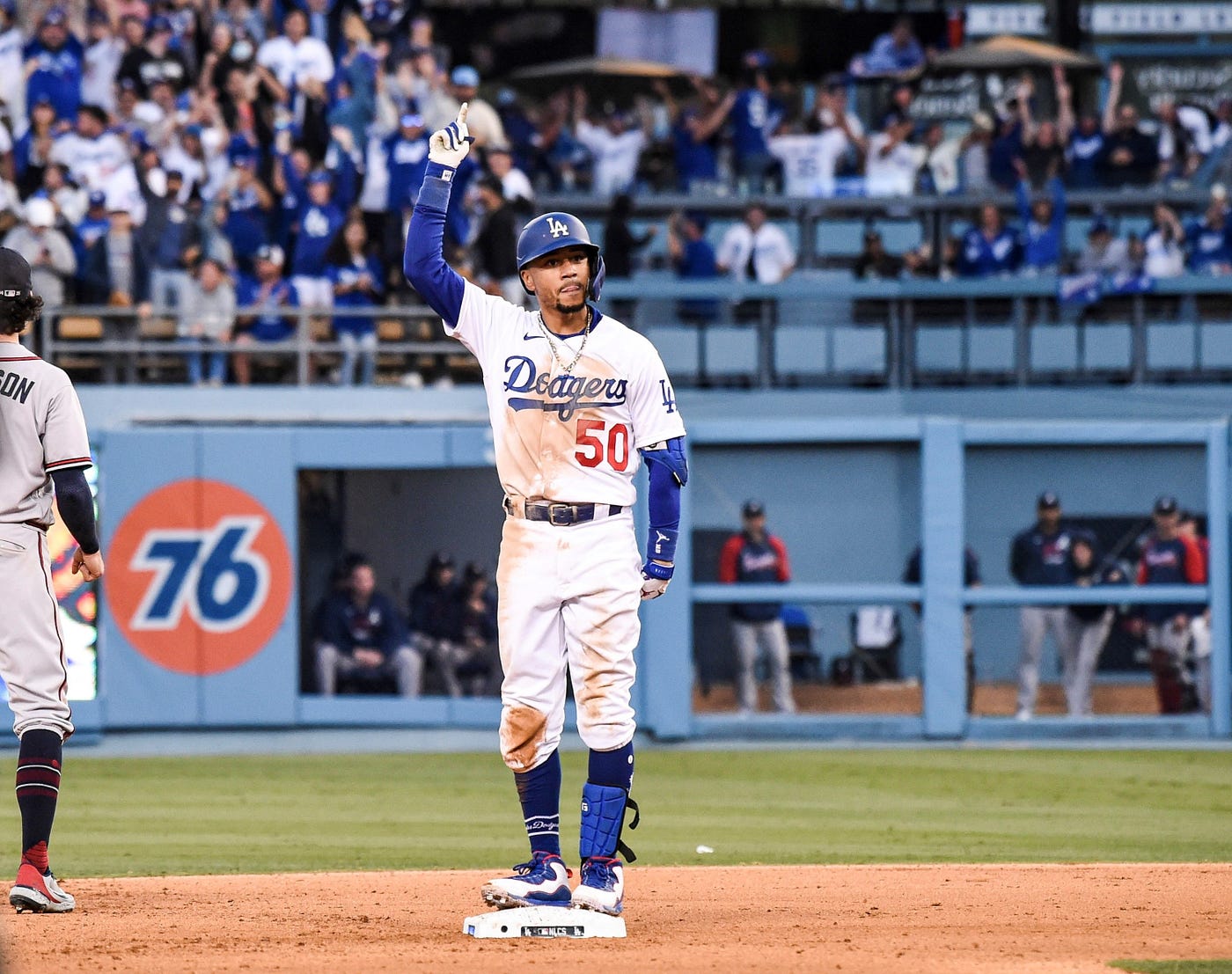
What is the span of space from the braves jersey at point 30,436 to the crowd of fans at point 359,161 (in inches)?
338

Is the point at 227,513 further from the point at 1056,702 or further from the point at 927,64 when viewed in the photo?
the point at 927,64

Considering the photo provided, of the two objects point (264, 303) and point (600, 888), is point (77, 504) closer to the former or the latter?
point (600, 888)

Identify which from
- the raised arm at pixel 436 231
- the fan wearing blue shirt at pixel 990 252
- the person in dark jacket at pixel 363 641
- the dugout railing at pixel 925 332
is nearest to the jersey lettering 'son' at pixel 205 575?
the person in dark jacket at pixel 363 641

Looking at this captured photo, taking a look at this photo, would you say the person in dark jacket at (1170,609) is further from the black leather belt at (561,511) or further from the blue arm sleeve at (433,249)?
the blue arm sleeve at (433,249)

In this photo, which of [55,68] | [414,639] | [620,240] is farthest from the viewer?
[55,68]

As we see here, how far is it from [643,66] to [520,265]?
13.2 meters

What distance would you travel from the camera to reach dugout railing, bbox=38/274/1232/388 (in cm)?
1579

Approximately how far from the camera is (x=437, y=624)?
13.2 m

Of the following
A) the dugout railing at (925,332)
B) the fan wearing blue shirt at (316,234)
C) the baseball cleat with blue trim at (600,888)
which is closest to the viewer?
the baseball cleat with blue trim at (600,888)

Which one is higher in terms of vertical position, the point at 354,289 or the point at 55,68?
Result: the point at 55,68

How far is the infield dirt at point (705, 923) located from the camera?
4980mm

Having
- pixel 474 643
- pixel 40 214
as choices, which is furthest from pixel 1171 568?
pixel 40 214

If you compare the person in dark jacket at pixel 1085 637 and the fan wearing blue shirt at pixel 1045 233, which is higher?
the fan wearing blue shirt at pixel 1045 233

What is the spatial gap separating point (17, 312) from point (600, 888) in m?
2.56
